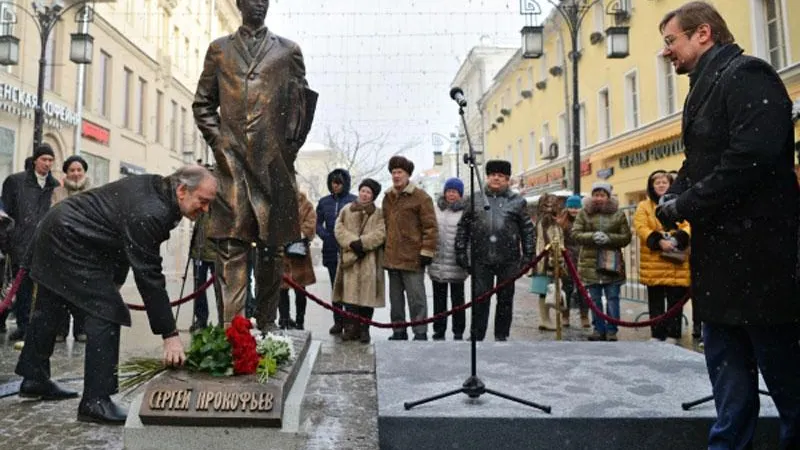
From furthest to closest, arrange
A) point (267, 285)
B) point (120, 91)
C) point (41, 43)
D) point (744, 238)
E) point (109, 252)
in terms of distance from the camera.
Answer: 1. point (120, 91)
2. point (41, 43)
3. point (267, 285)
4. point (109, 252)
5. point (744, 238)

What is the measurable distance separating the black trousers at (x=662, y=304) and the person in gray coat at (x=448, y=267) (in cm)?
208

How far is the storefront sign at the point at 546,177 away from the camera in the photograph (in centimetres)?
2856

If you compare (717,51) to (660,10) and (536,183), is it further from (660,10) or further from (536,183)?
(536,183)

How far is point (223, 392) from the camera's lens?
3.13m

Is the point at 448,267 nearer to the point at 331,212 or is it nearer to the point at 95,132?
the point at 331,212

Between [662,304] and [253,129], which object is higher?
[253,129]

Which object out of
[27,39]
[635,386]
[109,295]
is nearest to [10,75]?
[27,39]

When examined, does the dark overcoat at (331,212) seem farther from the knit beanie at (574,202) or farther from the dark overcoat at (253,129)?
the dark overcoat at (253,129)

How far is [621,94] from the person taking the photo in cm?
2169

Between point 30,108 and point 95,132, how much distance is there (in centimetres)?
374

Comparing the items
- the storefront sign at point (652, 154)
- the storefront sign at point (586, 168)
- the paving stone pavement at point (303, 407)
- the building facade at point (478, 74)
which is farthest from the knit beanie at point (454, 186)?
the building facade at point (478, 74)

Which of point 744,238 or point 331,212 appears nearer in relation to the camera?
point 744,238

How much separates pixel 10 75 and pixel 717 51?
18510 mm

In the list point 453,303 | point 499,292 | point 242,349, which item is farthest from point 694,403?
point 453,303
